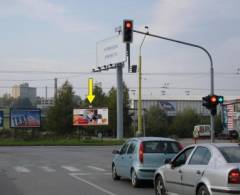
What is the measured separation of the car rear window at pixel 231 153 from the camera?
11.1 metres

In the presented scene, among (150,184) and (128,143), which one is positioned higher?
(128,143)

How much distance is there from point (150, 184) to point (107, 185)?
1.32 meters

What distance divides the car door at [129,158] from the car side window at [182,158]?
4.96 metres

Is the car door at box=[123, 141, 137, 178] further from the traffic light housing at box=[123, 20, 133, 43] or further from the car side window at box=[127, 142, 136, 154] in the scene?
the traffic light housing at box=[123, 20, 133, 43]

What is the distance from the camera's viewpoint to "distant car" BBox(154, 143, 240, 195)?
419 inches

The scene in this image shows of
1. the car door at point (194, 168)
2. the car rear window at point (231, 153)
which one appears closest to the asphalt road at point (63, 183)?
the car door at point (194, 168)

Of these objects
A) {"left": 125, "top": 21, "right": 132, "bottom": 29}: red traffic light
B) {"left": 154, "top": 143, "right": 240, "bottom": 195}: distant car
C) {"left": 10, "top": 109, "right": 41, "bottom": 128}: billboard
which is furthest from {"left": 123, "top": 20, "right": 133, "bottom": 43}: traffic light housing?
{"left": 10, "top": 109, "right": 41, "bottom": 128}: billboard

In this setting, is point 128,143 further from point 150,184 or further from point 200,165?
point 200,165

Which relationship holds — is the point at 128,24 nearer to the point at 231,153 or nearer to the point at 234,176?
the point at 231,153

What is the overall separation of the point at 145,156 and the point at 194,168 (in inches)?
229

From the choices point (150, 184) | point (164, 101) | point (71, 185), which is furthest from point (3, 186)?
point (164, 101)

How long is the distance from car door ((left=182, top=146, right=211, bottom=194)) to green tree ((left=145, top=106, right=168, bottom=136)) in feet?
253

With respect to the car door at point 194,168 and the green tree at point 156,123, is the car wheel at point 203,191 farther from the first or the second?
the green tree at point 156,123

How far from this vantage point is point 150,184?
18141 mm
